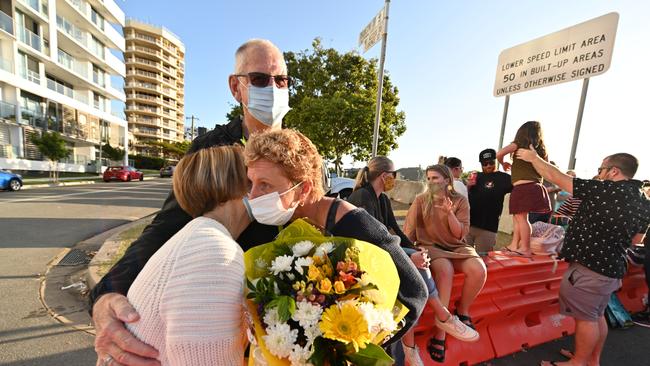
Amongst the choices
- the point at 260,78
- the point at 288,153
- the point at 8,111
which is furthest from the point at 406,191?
the point at 8,111

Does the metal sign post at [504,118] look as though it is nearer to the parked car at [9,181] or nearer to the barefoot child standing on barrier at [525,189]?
the barefoot child standing on barrier at [525,189]

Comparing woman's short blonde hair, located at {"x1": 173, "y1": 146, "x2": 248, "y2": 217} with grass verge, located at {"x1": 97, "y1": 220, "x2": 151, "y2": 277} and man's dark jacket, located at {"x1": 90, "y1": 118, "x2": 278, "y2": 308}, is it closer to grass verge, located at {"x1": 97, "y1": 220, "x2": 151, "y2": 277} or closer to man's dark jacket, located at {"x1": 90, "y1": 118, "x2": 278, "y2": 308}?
man's dark jacket, located at {"x1": 90, "y1": 118, "x2": 278, "y2": 308}

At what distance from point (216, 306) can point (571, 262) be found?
136 inches

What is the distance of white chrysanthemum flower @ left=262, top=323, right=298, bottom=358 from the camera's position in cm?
90

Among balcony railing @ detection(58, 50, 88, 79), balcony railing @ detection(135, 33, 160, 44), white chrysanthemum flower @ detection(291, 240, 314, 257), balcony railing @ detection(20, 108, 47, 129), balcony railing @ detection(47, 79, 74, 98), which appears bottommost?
white chrysanthemum flower @ detection(291, 240, 314, 257)

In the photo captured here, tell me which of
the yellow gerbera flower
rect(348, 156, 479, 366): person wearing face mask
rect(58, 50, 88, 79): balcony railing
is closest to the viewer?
the yellow gerbera flower

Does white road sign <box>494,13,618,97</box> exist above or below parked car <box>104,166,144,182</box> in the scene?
above

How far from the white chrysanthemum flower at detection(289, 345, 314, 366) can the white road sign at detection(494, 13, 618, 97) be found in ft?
21.1

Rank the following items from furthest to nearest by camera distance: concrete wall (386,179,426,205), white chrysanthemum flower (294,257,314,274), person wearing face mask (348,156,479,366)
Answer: concrete wall (386,179,426,205) → person wearing face mask (348,156,479,366) → white chrysanthemum flower (294,257,314,274)

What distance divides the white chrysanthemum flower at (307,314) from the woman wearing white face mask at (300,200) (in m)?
0.45

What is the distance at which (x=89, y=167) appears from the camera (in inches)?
1155

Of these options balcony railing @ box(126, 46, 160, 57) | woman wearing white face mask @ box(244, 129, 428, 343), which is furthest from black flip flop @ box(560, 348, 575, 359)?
balcony railing @ box(126, 46, 160, 57)

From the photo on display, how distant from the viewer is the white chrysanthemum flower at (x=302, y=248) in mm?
1089

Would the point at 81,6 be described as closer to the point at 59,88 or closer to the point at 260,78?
the point at 59,88
